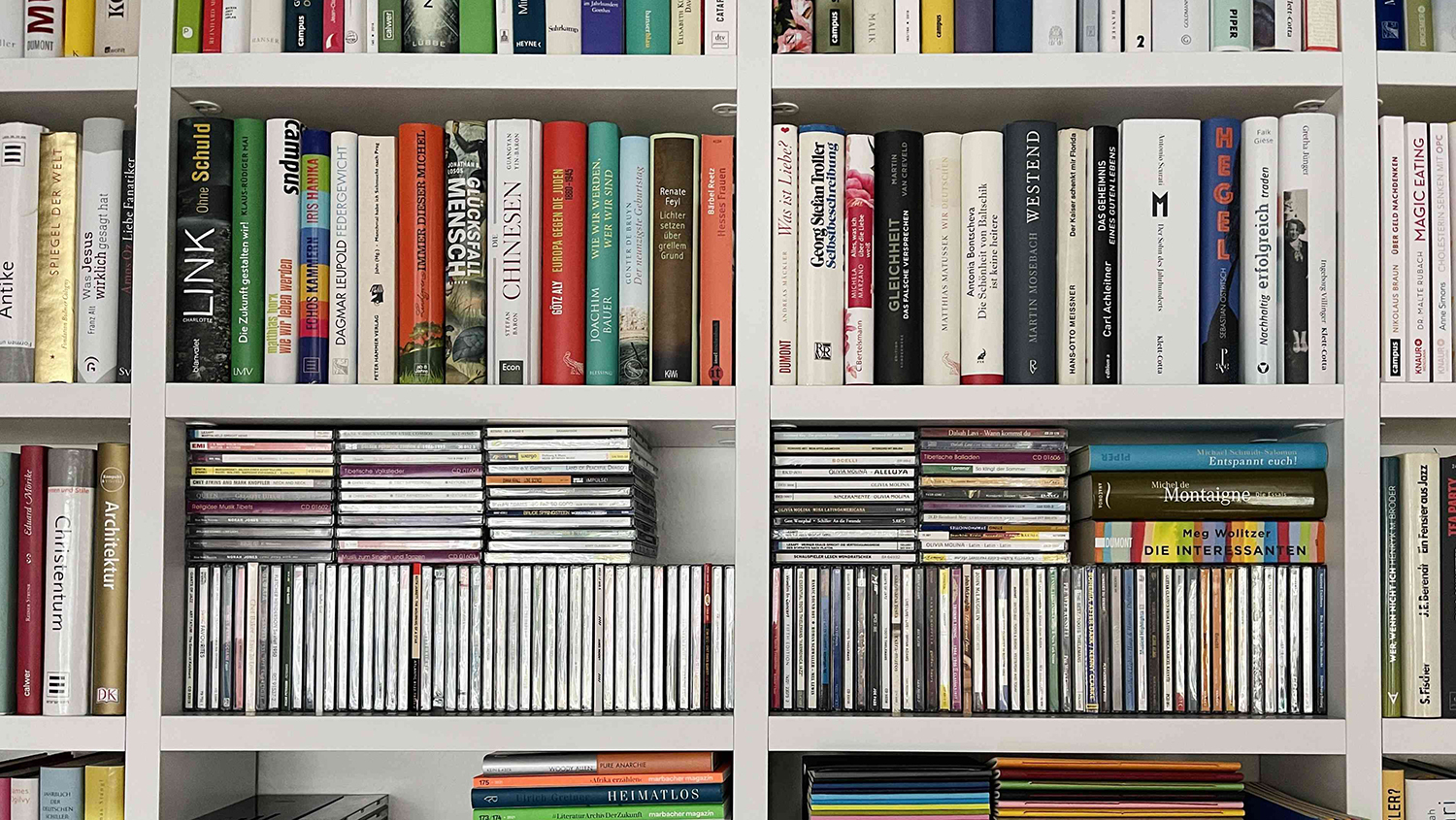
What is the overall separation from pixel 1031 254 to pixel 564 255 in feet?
1.61

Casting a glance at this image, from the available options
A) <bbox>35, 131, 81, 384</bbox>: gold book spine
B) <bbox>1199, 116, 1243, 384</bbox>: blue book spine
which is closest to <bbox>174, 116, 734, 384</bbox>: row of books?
<bbox>35, 131, 81, 384</bbox>: gold book spine

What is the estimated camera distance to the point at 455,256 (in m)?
1.42

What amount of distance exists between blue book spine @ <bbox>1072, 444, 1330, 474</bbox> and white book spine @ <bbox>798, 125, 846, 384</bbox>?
301mm

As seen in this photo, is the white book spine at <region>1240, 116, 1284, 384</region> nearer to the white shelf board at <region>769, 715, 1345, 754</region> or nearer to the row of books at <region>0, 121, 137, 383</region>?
the white shelf board at <region>769, 715, 1345, 754</region>

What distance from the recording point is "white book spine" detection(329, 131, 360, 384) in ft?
4.65

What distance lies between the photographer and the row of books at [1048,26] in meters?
1.41

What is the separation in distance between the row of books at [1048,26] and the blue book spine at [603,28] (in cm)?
17

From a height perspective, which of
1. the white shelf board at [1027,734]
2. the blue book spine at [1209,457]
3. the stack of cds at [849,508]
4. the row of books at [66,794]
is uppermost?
the blue book spine at [1209,457]

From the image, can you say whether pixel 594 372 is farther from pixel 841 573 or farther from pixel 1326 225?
pixel 1326 225

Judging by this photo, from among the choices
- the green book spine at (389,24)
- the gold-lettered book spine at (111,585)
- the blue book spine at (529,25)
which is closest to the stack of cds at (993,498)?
the blue book spine at (529,25)

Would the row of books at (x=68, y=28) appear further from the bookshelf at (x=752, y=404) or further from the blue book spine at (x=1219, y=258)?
the blue book spine at (x=1219, y=258)

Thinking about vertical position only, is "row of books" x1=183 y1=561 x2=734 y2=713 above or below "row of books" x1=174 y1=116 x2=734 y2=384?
below

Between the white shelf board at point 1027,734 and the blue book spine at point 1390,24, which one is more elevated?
the blue book spine at point 1390,24

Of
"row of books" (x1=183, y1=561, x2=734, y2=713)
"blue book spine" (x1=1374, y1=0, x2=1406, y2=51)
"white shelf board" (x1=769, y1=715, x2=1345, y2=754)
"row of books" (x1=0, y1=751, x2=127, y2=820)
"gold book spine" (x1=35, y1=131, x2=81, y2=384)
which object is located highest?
"blue book spine" (x1=1374, y1=0, x2=1406, y2=51)
